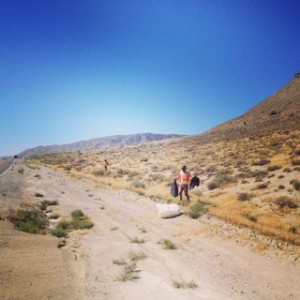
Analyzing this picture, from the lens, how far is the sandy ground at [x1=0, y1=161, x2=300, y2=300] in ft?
17.3

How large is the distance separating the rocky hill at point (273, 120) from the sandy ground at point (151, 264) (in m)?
36.6

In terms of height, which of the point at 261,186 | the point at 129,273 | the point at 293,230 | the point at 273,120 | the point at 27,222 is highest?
the point at 273,120

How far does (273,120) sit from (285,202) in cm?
4439

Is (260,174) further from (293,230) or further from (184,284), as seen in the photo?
(184,284)

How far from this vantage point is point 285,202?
1220 cm

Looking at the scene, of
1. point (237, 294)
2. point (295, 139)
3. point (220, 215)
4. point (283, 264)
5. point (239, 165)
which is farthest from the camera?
point (295, 139)

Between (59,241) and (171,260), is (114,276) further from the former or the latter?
(59,241)

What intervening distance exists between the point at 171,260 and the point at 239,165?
58.8 ft

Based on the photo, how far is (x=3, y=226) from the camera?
850cm

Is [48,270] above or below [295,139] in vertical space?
below

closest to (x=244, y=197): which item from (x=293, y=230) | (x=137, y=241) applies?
(x=293, y=230)

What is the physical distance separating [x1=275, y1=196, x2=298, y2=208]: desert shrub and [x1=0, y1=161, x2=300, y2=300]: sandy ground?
13.8ft

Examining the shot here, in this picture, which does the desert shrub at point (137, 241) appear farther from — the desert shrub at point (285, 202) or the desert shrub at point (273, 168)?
the desert shrub at point (273, 168)

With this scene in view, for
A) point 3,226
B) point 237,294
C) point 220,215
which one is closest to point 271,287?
point 237,294
